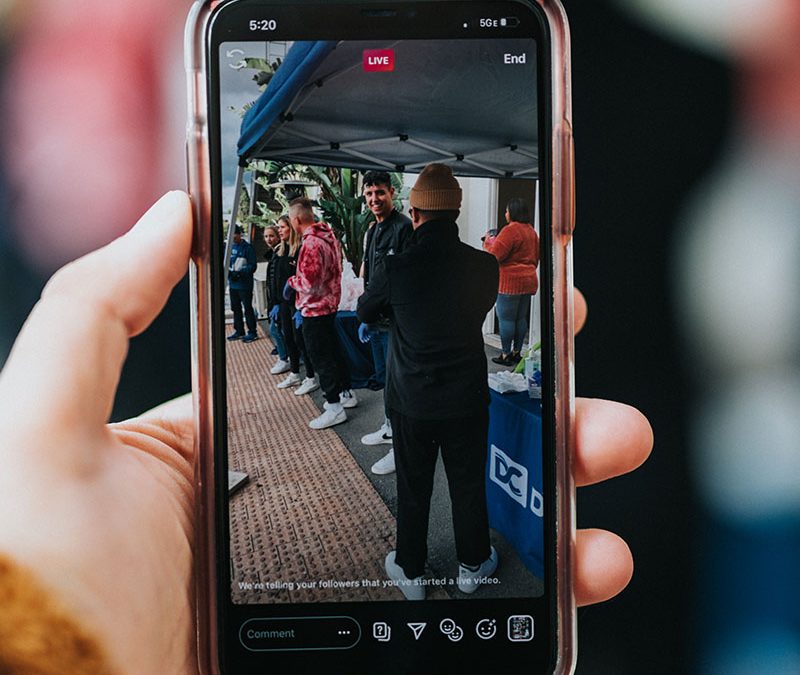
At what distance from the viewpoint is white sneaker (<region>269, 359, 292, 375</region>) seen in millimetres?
365

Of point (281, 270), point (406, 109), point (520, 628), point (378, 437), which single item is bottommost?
point (520, 628)

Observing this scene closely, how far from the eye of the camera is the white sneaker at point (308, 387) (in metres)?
0.39

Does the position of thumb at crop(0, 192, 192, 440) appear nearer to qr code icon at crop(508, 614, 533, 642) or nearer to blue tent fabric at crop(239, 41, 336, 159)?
blue tent fabric at crop(239, 41, 336, 159)


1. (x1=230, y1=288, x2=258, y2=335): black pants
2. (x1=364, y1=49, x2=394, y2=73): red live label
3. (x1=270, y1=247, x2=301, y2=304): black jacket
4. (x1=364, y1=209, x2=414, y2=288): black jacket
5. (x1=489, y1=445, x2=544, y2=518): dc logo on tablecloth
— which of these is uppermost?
(x1=364, y1=49, x2=394, y2=73): red live label

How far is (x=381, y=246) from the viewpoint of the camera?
1.22 feet

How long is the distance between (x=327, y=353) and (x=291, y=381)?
0.05m

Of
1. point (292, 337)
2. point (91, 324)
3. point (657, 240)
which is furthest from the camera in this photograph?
point (657, 240)

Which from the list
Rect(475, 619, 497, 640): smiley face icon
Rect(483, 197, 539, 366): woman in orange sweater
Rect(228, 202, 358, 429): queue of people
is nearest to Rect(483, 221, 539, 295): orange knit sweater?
Rect(483, 197, 539, 366): woman in orange sweater

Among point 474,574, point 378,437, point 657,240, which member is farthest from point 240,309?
point 657,240

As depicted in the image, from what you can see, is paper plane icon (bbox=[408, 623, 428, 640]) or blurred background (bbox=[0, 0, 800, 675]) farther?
blurred background (bbox=[0, 0, 800, 675])

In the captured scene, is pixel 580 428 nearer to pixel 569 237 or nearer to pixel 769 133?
pixel 569 237

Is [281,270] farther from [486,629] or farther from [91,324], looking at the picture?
[486,629]

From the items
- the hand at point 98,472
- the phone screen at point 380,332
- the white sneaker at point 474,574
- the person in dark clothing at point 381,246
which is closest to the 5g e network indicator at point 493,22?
the phone screen at point 380,332

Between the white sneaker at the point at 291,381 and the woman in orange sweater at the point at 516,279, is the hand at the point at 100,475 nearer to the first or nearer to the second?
the white sneaker at the point at 291,381
